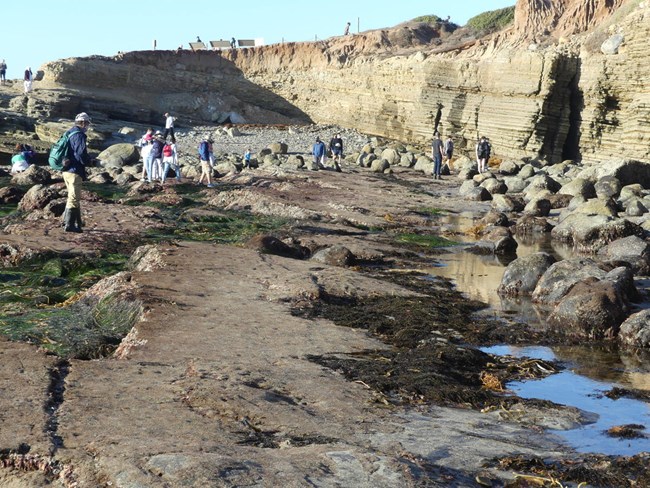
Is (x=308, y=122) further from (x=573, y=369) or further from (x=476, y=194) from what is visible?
(x=573, y=369)

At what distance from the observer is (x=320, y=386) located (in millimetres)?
7684

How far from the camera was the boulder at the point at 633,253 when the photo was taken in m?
15.4

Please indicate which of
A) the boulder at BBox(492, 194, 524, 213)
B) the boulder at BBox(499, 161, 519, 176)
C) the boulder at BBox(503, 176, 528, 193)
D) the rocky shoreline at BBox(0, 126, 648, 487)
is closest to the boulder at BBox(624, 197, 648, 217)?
the boulder at BBox(492, 194, 524, 213)

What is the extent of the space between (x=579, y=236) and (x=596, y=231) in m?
Result: 0.43

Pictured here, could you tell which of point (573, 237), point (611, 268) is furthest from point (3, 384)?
point (573, 237)

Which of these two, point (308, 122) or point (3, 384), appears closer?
point (3, 384)

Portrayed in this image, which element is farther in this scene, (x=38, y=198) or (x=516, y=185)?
(x=516, y=185)

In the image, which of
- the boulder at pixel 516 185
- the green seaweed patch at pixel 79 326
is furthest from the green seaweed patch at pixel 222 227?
the boulder at pixel 516 185

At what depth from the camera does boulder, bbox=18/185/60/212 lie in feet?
58.8

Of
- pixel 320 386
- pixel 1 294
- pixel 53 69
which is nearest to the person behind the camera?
pixel 320 386

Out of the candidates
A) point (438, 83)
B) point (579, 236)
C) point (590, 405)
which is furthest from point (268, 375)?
point (438, 83)

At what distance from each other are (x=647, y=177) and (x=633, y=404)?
22.1 metres

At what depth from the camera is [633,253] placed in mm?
15773

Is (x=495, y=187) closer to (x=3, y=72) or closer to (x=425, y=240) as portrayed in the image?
(x=425, y=240)
